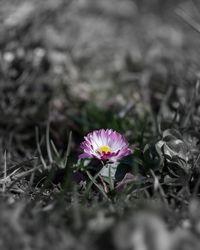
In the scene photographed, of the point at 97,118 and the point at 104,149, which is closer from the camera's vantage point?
the point at 104,149

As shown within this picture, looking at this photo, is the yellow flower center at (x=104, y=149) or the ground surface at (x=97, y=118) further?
the yellow flower center at (x=104, y=149)

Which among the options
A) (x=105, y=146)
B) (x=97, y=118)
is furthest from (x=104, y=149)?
(x=97, y=118)

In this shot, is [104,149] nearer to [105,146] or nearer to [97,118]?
[105,146]

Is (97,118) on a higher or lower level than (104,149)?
lower

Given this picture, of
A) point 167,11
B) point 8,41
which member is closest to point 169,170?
point 8,41
